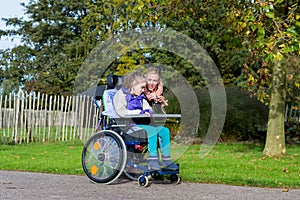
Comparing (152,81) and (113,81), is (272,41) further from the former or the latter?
(113,81)

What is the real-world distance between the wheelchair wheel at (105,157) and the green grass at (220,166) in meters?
0.98

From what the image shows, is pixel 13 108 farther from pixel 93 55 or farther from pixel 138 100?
pixel 138 100

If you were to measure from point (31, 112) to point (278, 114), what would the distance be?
729 cm

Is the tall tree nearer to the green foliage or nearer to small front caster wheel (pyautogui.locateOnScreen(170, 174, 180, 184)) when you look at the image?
small front caster wheel (pyautogui.locateOnScreen(170, 174, 180, 184))

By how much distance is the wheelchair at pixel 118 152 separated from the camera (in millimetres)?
7293

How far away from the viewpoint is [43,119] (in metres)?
16.2

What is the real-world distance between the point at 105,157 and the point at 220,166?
10.3 ft

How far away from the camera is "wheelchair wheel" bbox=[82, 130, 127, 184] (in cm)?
728

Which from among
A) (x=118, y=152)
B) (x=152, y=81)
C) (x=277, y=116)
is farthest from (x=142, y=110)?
(x=277, y=116)

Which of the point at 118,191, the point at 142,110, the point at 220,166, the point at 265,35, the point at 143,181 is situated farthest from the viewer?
the point at 265,35

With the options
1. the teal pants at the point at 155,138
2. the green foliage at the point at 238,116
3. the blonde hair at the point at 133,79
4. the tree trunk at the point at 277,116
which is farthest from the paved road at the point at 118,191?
the green foliage at the point at 238,116

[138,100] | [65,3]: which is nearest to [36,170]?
[138,100]

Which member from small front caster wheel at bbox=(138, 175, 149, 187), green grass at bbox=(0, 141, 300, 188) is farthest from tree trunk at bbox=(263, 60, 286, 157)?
small front caster wheel at bbox=(138, 175, 149, 187)

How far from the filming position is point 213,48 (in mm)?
24125
